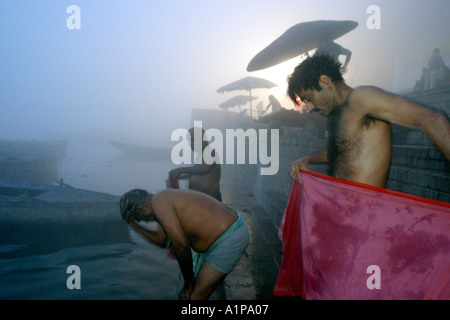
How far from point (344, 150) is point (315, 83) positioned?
0.66 m

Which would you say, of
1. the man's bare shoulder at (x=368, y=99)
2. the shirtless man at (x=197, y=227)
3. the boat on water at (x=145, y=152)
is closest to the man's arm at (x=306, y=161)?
the man's bare shoulder at (x=368, y=99)

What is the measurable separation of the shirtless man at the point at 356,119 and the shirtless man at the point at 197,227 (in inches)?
34.5

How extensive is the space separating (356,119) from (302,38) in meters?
5.37

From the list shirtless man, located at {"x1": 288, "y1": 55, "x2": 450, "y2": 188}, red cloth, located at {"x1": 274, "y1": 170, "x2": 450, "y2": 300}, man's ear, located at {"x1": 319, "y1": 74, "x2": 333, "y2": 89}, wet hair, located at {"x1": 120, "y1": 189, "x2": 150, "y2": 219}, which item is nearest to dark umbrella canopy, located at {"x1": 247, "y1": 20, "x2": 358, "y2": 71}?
shirtless man, located at {"x1": 288, "y1": 55, "x2": 450, "y2": 188}

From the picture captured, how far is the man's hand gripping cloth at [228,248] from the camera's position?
2.32 m

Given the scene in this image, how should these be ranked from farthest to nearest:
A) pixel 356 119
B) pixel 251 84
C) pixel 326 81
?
1. pixel 251 84
2. pixel 326 81
3. pixel 356 119

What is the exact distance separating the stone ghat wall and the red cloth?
91 cm

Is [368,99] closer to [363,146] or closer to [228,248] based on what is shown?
[363,146]

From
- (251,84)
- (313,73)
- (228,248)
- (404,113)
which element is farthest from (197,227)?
(251,84)

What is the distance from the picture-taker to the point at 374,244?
1593 mm
